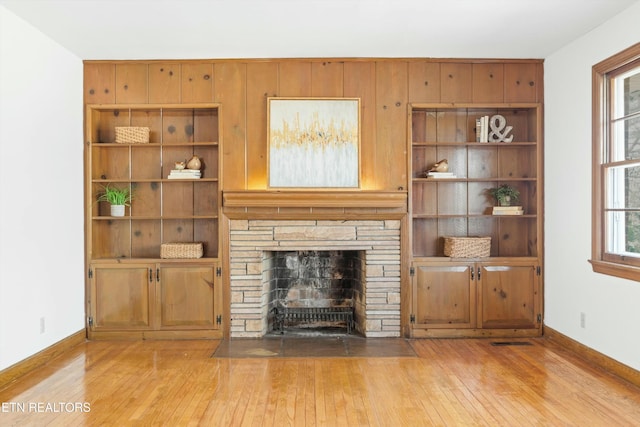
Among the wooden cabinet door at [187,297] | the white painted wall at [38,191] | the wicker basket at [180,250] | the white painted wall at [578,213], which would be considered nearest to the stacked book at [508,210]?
the white painted wall at [578,213]

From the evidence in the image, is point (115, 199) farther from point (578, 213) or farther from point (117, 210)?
point (578, 213)

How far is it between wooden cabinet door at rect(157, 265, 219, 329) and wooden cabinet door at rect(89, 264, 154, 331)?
13cm

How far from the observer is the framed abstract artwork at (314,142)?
14.7 ft

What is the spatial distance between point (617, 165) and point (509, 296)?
1538 millimetres

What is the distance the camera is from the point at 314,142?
4.49 meters

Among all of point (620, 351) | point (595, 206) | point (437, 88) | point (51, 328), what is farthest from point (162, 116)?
point (620, 351)

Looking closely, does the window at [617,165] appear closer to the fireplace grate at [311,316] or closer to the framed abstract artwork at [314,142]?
the framed abstract artwork at [314,142]

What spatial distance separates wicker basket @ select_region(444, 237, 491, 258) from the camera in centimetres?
446

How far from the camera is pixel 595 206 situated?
3.80 m

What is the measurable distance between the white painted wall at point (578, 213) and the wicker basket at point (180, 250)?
10.8 feet

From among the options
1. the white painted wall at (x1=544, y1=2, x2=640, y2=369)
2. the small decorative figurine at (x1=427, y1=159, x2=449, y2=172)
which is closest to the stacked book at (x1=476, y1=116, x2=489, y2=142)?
the small decorative figurine at (x1=427, y1=159, x2=449, y2=172)

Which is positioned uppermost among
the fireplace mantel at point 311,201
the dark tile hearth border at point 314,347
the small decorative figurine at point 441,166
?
the small decorative figurine at point 441,166

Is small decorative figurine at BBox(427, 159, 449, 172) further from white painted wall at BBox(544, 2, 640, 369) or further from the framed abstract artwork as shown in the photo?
white painted wall at BBox(544, 2, 640, 369)

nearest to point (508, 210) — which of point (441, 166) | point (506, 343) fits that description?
point (441, 166)
